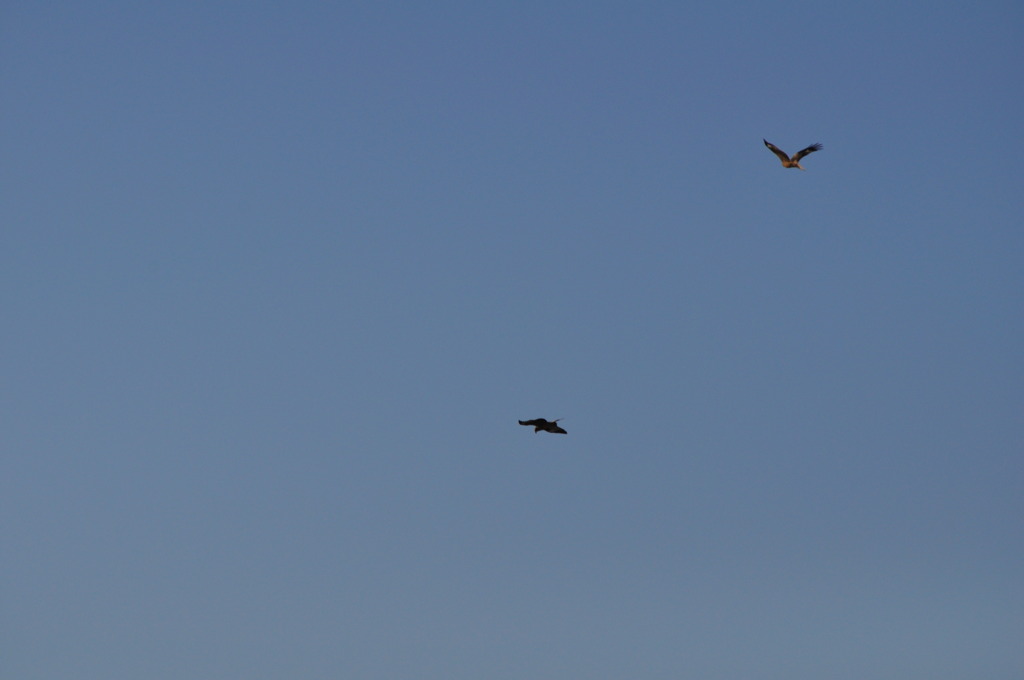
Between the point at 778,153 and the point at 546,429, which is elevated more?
the point at 778,153

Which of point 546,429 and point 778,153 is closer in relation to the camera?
point 546,429

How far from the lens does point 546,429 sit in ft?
459

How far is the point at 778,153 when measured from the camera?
516ft

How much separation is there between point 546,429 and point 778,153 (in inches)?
1475
